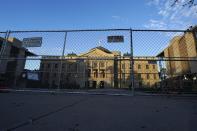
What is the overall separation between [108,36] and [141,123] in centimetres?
497

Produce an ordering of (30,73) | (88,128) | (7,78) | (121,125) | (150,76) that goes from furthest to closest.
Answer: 1. (150,76)
2. (7,78)
3. (30,73)
4. (121,125)
5. (88,128)

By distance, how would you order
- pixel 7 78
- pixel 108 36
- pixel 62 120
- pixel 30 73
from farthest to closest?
pixel 7 78, pixel 30 73, pixel 108 36, pixel 62 120

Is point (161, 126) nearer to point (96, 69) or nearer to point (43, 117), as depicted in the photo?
point (43, 117)

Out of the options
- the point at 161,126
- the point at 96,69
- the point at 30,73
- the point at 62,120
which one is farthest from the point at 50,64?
the point at 161,126

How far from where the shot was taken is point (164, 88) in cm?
909

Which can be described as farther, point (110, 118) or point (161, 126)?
point (110, 118)

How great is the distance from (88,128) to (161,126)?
32.4 inches

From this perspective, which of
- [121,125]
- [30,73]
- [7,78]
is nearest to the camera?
[121,125]

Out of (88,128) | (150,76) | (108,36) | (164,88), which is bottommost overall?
(88,128)

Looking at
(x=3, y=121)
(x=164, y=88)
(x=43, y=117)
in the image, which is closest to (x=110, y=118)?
(x=43, y=117)

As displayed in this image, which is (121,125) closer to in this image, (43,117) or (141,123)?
(141,123)

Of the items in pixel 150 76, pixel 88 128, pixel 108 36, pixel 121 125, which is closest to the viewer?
pixel 88 128

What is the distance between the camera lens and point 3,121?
2.25 m

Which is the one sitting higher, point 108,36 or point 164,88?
point 108,36
